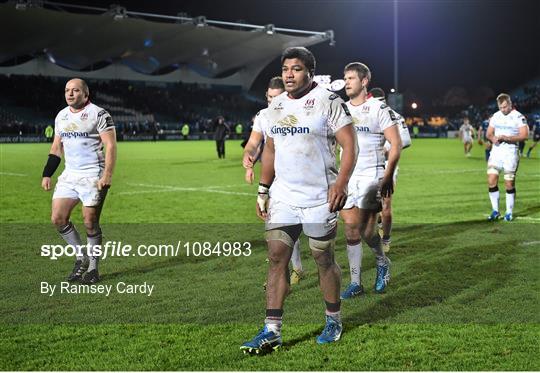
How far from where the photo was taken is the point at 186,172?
2380 centimetres

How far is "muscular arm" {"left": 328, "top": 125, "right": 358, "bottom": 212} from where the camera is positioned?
5.20 metres

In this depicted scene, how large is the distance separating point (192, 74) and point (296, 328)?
76.0m

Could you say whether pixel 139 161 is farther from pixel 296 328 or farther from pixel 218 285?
pixel 296 328

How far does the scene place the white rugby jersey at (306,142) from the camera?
5.24 m

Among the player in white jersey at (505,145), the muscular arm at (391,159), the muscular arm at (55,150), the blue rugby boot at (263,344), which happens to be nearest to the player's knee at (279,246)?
the blue rugby boot at (263,344)

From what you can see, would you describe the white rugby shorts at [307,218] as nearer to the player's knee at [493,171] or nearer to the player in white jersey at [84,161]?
the player in white jersey at [84,161]

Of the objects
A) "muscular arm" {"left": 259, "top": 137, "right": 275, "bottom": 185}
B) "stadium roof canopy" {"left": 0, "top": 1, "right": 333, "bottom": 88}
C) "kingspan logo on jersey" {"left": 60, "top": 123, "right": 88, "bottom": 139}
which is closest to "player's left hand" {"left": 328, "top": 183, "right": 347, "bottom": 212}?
"muscular arm" {"left": 259, "top": 137, "right": 275, "bottom": 185}

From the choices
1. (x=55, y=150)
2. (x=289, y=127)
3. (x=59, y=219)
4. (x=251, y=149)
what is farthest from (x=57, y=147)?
(x=289, y=127)

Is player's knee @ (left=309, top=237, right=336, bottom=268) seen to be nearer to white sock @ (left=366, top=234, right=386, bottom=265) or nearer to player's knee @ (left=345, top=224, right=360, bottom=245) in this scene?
player's knee @ (left=345, top=224, right=360, bottom=245)

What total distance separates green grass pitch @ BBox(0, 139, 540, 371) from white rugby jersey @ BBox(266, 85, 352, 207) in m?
1.20

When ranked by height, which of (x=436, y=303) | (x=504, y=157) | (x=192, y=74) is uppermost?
(x=192, y=74)

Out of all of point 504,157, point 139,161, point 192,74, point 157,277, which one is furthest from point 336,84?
point 157,277

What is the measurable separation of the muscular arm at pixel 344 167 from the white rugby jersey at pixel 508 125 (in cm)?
830

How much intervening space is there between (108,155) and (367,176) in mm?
2746
